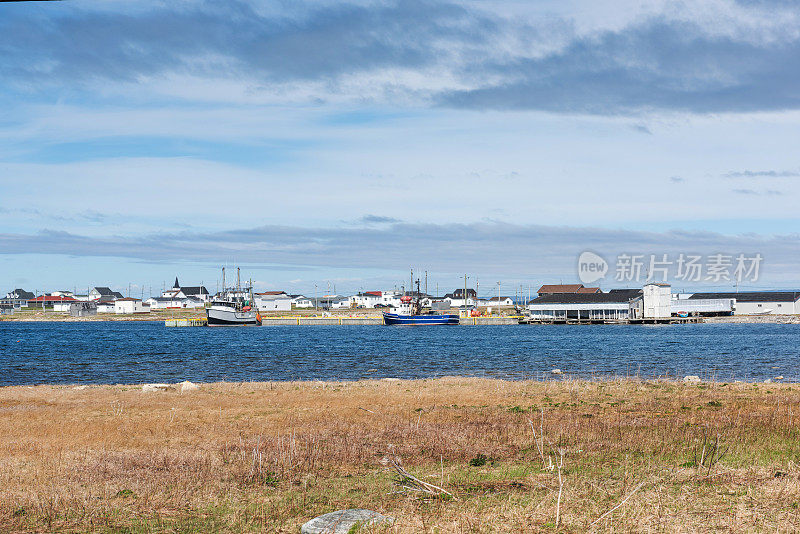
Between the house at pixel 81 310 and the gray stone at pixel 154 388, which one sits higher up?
the house at pixel 81 310

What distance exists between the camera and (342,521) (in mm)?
10039

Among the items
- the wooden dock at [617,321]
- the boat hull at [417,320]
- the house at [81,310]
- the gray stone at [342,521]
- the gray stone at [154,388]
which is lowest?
the wooden dock at [617,321]

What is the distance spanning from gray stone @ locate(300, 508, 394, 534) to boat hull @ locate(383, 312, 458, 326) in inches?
5007

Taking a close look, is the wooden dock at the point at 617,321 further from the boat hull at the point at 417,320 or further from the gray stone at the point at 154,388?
the gray stone at the point at 154,388

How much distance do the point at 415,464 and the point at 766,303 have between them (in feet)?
523

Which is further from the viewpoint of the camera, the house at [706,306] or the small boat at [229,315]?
the house at [706,306]

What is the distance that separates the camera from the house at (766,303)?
150 meters

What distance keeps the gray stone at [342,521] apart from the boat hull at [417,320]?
127 metres

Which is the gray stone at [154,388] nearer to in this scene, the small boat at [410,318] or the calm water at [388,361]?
the calm water at [388,361]

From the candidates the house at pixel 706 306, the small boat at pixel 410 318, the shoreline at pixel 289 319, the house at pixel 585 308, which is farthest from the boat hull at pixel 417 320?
the house at pixel 706 306

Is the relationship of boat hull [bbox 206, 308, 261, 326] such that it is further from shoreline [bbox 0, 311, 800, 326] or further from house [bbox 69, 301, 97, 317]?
house [bbox 69, 301, 97, 317]

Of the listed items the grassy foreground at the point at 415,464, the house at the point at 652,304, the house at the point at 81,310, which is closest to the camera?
the grassy foreground at the point at 415,464

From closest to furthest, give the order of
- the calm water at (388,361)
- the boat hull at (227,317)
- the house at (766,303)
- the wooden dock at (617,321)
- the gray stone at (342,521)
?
the gray stone at (342,521) < the calm water at (388,361) < the wooden dock at (617,321) < the boat hull at (227,317) < the house at (766,303)

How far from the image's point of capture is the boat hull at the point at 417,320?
138m
